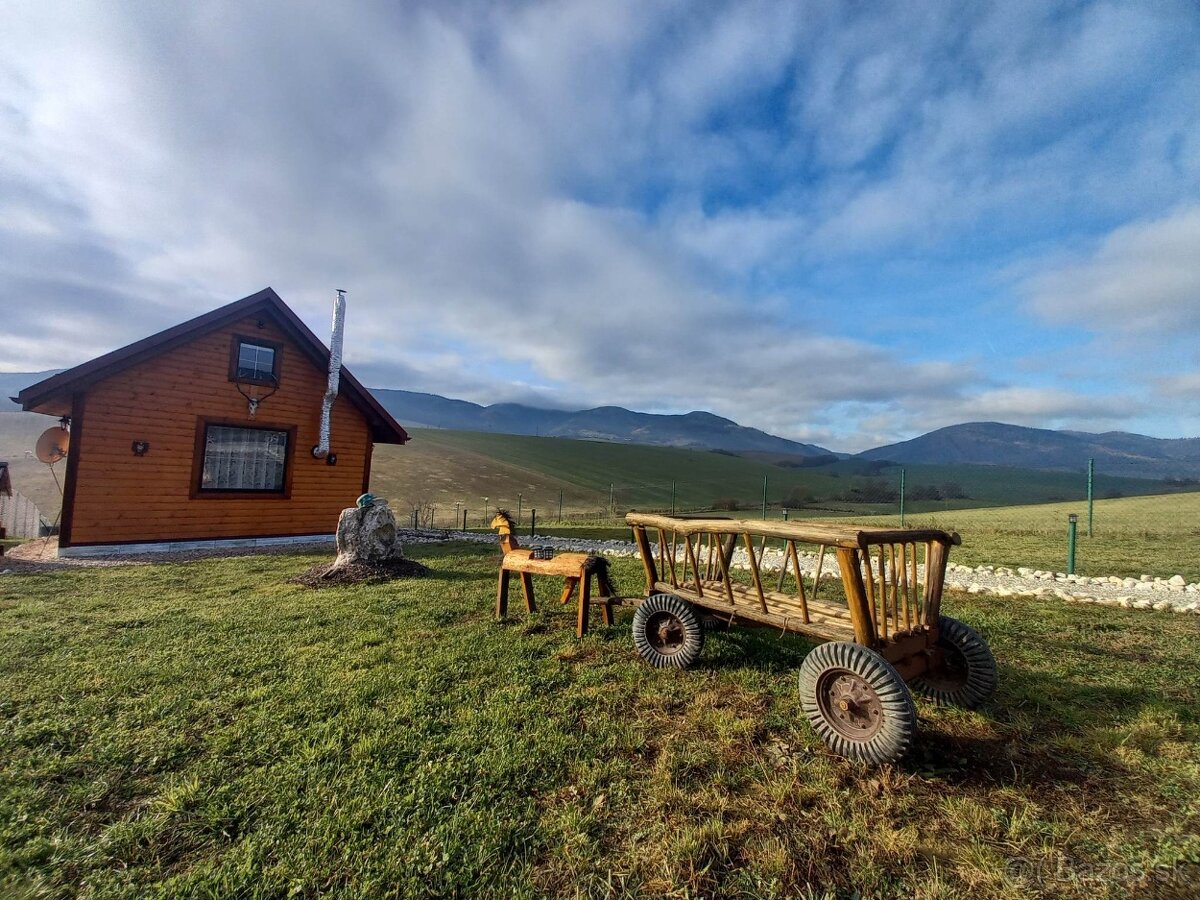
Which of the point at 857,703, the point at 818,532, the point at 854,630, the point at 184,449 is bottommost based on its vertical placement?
the point at 857,703

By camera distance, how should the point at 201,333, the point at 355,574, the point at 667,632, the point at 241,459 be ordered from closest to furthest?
the point at 667,632, the point at 355,574, the point at 201,333, the point at 241,459

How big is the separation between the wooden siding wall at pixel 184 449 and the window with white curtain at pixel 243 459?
31 cm

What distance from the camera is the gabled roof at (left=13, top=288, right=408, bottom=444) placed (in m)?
10.8

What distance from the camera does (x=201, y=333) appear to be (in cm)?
1269

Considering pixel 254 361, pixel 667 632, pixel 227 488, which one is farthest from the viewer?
pixel 254 361

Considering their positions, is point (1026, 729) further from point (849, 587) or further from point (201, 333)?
point (201, 333)

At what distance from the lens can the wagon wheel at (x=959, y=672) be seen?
396cm

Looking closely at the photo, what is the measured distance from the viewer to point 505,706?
4039 millimetres

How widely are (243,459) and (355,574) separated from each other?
706cm

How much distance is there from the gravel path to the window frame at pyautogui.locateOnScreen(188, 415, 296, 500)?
1444 millimetres

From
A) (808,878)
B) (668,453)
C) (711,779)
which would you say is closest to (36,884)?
(711,779)

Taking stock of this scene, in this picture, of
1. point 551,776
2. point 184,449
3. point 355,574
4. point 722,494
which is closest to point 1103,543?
point 551,776

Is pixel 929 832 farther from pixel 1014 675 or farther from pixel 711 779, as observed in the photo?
pixel 1014 675

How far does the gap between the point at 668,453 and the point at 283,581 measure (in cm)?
7644
